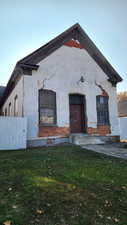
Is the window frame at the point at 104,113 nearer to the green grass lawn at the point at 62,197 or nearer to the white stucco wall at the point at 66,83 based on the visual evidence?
the white stucco wall at the point at 66,83

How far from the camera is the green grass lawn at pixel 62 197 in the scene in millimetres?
1906

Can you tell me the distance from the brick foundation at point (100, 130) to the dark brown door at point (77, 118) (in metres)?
0.57

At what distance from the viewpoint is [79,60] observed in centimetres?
1055

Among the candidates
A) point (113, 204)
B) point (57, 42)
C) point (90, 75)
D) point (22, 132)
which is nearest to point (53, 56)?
point (57, 42)

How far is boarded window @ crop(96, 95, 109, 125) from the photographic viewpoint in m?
10.8

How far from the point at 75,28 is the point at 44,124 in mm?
7490

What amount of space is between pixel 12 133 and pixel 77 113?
15.5 feet

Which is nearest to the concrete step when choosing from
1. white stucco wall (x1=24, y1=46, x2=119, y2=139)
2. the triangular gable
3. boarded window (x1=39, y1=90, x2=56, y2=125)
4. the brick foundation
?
the brick foundation

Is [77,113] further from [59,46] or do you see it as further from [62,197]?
[62,197]

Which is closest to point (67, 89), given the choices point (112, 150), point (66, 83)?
point (66, 83)

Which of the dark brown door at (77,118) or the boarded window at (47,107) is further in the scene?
the dark brown door at (77,118)

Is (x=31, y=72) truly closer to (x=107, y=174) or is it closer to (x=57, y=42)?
(x=57, y=42)

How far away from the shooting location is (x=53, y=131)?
9086 mm

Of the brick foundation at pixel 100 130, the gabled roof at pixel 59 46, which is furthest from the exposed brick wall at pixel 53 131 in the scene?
the gabled roof at pixel 59 46
